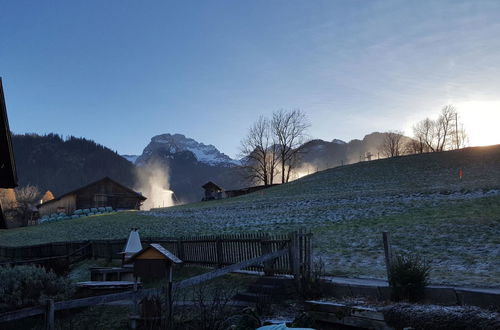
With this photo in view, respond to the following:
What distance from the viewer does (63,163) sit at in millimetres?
162125

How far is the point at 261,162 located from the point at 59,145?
125 metres

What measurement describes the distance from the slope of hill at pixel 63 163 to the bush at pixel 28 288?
14737cm

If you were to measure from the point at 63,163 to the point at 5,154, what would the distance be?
16980 centimetres

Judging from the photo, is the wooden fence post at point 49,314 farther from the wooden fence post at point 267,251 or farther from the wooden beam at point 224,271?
the wooden fence post at point 267,251

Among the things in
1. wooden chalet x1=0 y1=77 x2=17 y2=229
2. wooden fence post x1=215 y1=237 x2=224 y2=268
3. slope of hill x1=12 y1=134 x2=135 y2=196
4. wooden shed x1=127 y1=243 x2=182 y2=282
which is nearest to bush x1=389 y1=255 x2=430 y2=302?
wooden shed x1=127 y1=243 x2=182 y2=282

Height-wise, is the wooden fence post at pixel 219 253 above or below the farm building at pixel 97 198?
below

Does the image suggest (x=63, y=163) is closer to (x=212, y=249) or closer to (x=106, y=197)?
(x=106, y=197)

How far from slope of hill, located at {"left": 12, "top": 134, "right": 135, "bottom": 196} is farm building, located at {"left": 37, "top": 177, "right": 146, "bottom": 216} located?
289ft

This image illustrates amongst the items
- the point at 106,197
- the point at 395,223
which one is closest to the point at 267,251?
the point at 395,223

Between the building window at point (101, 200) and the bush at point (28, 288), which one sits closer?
the bush at point (28, 288)

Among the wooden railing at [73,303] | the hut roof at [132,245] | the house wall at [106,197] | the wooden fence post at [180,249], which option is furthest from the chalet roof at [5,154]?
the house wall at [106,197]

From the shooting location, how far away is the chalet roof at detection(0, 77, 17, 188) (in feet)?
21.6

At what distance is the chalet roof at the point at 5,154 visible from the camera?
21.6 ft

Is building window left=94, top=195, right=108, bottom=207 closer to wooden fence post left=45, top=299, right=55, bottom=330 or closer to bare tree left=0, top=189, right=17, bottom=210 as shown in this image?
bare tree left=0, top=189, right=17, bottom=210
